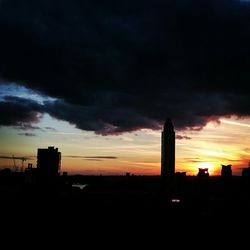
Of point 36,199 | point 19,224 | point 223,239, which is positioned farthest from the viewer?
point 36,199

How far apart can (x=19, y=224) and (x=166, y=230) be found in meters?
33.1

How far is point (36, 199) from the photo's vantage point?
13662 centimetres

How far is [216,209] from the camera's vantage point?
4700 inches

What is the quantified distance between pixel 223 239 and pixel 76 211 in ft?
163

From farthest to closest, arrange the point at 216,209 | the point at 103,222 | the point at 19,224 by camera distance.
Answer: the point at 216,209 < the point at 103,222 < the point at 19,224

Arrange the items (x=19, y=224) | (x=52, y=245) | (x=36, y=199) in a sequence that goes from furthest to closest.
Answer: (x=36, y=199) → (x=19, y=224) → (x=52, y=245)

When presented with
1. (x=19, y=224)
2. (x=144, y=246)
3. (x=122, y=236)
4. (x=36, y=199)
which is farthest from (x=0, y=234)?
(x=36, y=199)

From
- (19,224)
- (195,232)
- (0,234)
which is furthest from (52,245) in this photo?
(195,232)

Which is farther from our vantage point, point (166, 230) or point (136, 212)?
point (136, 212)

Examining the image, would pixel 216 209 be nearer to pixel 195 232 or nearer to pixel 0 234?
pixel 195 232

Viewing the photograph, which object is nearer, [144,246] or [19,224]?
[144,246]

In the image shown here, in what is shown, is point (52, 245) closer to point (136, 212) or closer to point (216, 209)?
point (136, 212)

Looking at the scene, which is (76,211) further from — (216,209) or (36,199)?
(216,209)

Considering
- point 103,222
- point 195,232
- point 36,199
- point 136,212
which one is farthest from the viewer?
point 36,199
